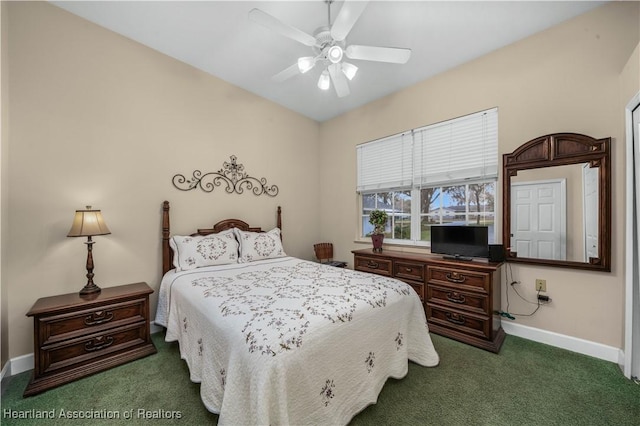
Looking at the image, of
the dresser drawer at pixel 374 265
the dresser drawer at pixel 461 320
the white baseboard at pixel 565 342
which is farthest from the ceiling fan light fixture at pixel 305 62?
the white baseboard at pixel 565 342

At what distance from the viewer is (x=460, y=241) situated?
2.70 meters

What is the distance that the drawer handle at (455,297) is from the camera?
2449 millimetres

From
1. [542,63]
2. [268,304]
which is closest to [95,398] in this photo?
[268,304]

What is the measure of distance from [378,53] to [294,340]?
210cm

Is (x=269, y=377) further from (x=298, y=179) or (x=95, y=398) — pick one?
(x=298, y=179)

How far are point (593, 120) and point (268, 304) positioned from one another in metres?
3.12

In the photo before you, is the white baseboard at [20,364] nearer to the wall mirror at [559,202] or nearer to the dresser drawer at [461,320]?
the dresser drawer at [461,320]

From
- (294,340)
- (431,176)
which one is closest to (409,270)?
(431,176)

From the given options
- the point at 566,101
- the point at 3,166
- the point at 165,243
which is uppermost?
the point at 566,101

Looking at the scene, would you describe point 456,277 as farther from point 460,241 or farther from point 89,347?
point 89,347

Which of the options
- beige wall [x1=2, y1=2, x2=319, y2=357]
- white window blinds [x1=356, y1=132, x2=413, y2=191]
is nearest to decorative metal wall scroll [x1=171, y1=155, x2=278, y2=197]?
beige wall [x1=2, y1=2, x2=319, y2=357]

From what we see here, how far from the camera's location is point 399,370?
1.81 meters

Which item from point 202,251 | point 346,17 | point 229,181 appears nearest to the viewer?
point 346,17

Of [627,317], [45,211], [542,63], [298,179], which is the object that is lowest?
[627,317]
